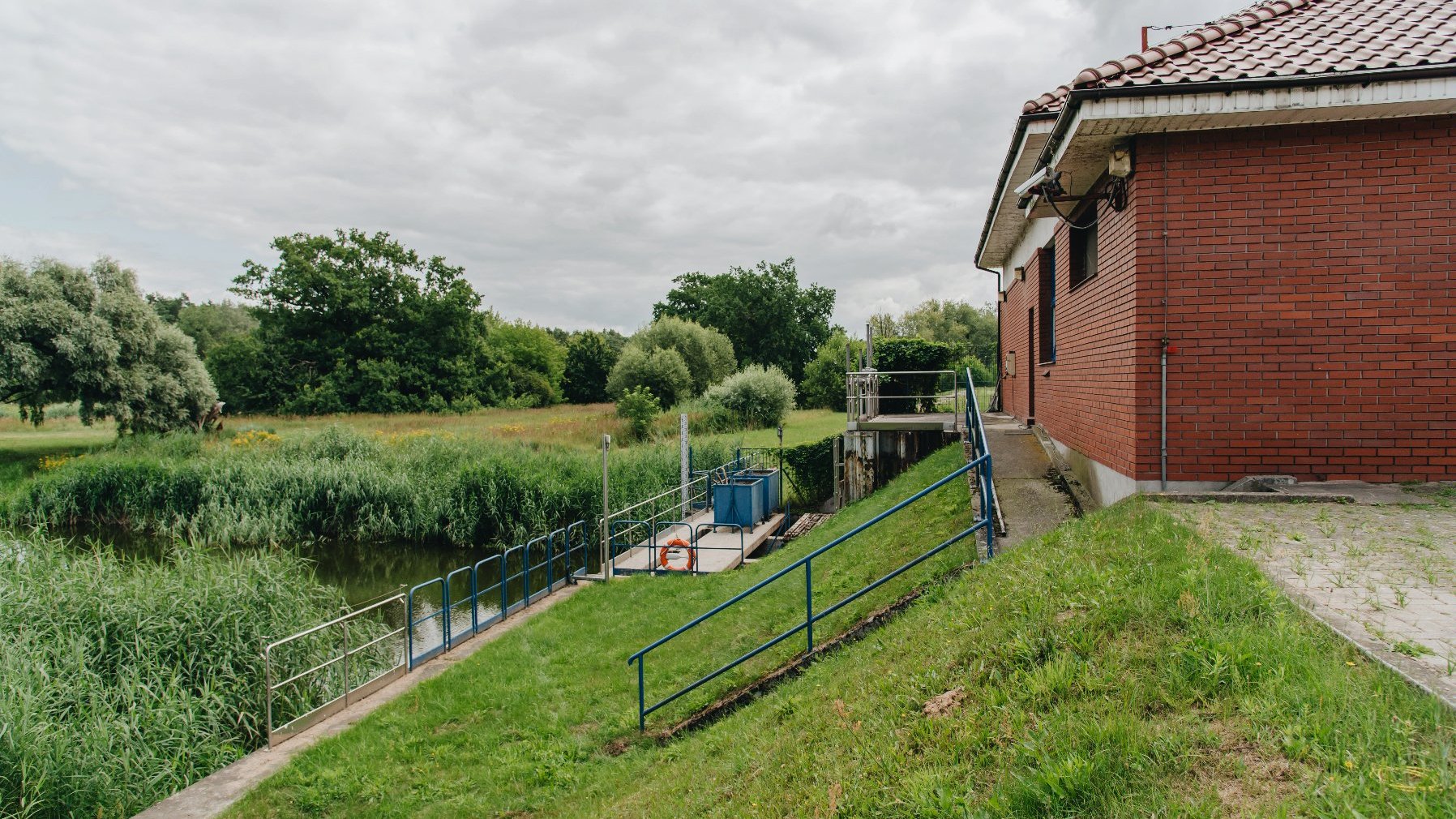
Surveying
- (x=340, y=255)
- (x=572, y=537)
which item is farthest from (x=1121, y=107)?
(x=340, y=255)

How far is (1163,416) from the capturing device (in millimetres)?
6441

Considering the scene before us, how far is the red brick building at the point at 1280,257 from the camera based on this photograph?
6047 millimetres

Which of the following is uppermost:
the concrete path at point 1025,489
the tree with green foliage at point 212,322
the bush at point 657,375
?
the tree with green foliage at point 212,322

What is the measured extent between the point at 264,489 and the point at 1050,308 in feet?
68.6

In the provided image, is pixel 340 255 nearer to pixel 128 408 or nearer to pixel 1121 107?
pixel 128 408

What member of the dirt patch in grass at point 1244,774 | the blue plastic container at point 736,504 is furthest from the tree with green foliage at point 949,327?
the dirt patch in grass at point 1244,774

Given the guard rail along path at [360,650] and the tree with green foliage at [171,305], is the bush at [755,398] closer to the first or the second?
the guard rail along path at [360,650]

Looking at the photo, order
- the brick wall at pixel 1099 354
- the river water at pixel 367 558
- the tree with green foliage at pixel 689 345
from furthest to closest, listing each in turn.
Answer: the tree with green foliage at pixel 689 345, the river water at pixel 367 558, the brick wall at pixel 1099 354

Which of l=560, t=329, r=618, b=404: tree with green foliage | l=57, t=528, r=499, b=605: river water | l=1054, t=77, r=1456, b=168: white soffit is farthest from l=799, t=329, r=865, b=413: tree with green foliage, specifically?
l=1054, t=77, r=1456, b=168: white soffit

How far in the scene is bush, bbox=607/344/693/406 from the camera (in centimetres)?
4469

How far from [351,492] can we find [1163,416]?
67.6ft

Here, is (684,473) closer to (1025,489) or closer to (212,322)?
(1025,489)

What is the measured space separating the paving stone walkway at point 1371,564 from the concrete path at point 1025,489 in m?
1.19

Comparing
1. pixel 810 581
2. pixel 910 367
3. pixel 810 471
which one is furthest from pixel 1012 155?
pixel 810 471
